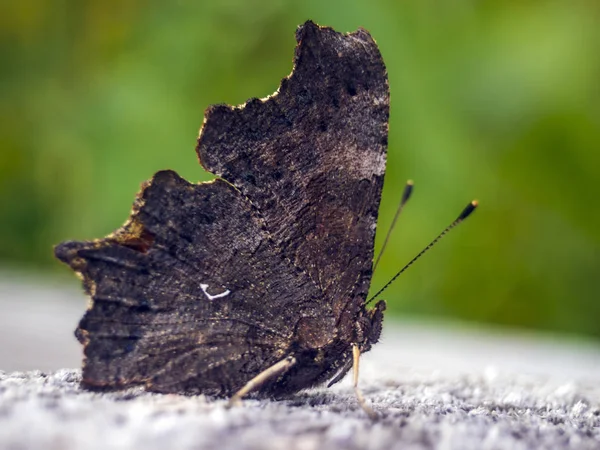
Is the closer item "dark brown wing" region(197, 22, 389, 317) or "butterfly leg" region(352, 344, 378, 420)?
"butterfly leg" region(352, 344, 378, 420)

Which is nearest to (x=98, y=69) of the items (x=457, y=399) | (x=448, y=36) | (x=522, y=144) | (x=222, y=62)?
(x=222, y=62)

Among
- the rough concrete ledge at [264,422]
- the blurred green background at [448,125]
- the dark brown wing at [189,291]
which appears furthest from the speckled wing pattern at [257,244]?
the blurred green background at [448,125]

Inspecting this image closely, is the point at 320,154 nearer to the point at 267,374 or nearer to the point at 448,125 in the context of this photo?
the point at 267,374

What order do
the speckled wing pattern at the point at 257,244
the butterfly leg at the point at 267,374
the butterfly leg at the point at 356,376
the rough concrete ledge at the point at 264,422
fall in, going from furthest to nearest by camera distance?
the speckled wing pattern at the point at 257,244, the butterfly leg at the point at 267,374, the butterfly leg at the point at 356,376, the rough concrete ledge at the point at 264,422

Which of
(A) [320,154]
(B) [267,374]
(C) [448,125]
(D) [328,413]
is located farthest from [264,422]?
(C) [448,125]

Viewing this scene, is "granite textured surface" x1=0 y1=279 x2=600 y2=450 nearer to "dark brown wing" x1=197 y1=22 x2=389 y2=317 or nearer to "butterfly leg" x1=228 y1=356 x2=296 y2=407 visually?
"butterfly leg" x1=228 y1=356 x2=296 y2=407

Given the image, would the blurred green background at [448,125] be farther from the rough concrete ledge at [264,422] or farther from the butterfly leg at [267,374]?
the butterfly leg at [267,374]

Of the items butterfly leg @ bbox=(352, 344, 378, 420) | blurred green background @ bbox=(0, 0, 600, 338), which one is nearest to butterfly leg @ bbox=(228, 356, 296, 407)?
butterfly leg @ bbox=(352, 344, 378, 420)
